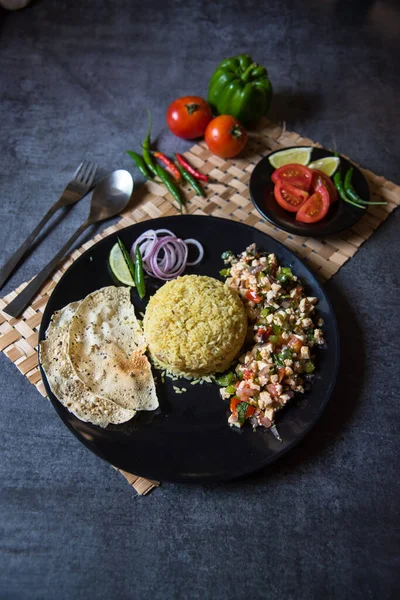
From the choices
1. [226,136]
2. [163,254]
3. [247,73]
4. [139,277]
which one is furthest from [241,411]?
[247,73]

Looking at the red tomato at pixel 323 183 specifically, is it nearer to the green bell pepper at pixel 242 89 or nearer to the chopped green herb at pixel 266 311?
the green bell pepper at pixel 242 89

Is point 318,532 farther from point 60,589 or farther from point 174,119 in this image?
point 174,119

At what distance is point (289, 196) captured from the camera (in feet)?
11.6

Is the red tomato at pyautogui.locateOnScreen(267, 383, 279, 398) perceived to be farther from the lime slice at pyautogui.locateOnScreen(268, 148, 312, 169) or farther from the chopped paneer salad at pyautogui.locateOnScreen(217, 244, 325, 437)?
the lime slice at pyautogui.locateOnScreen(268, 148, 312, 169)

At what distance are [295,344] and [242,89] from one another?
2.28 metres

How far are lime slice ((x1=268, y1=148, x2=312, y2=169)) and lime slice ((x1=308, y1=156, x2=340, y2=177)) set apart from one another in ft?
0.24

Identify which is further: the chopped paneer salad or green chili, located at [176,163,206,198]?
green chili, located at [176,163,206,198]

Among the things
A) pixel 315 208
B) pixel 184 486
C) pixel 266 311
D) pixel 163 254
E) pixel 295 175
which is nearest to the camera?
pixel 184 486

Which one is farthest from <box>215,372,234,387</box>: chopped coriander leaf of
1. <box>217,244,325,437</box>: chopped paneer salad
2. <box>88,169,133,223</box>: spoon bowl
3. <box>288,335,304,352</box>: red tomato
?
<box>88,169,133,223</box>: spoon bowl

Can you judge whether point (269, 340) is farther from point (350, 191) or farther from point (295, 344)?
point (350, 191)

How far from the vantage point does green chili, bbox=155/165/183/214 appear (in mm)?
3797

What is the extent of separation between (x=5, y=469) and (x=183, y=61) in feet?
13.3

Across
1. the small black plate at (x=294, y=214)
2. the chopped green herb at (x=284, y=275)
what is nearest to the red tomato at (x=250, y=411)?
the chopped green herb at (x=284, y=275)

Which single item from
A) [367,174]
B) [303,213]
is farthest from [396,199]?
[303,213]
